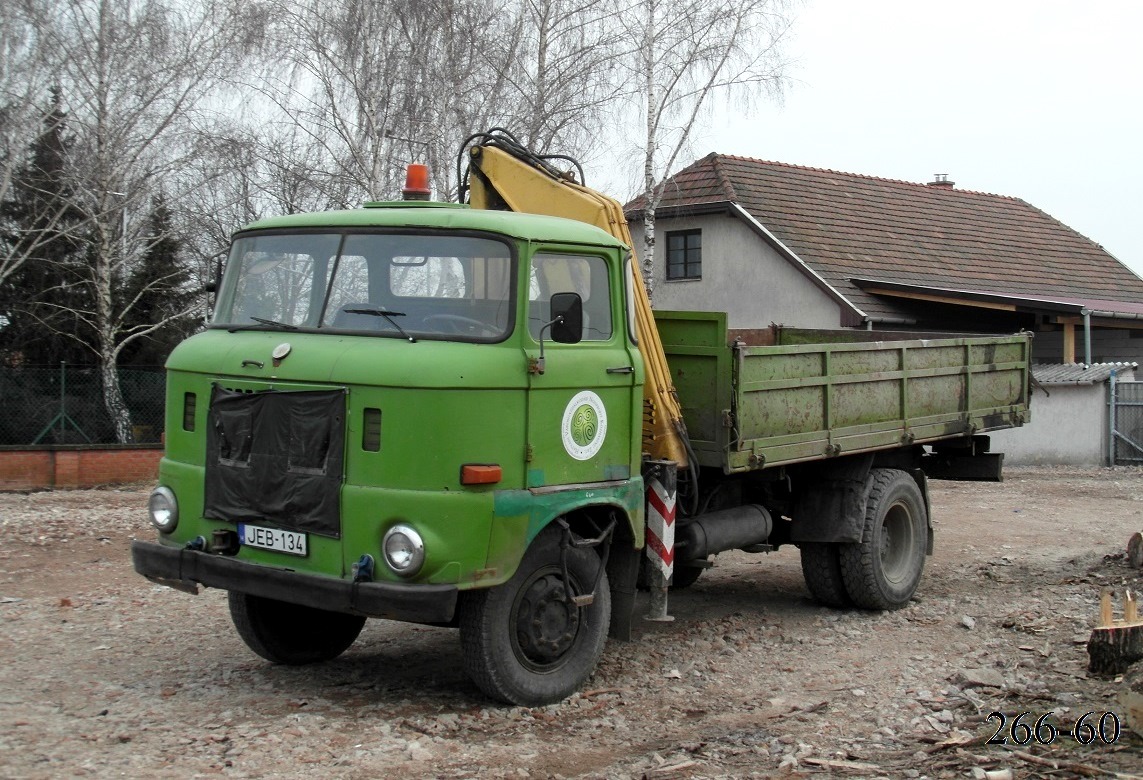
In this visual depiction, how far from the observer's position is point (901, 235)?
2675 cm

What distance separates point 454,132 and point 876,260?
9.00 m

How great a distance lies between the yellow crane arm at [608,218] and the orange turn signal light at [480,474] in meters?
1.54

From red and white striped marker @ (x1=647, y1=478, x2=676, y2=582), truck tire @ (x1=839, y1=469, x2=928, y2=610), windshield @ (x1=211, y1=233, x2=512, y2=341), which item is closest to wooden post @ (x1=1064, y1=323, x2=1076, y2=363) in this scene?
truck tire @ (x1=839, y1=469, x2=928, y2=610)

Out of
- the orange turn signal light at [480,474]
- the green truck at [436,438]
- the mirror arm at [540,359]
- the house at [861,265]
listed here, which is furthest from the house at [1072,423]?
Answer: the orange turn signal light at [480,474]

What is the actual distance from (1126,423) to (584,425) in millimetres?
19130

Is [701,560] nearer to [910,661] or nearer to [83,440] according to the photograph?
[910,661]

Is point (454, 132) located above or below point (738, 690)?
above

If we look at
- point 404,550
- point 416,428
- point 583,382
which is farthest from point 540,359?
point 404,550

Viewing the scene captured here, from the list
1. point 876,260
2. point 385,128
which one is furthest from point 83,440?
point 876,260

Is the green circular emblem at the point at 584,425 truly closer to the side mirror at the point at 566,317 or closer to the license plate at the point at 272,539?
the side mirror at the point at 566,317

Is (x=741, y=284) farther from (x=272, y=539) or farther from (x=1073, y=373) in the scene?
(x=272, y=539)

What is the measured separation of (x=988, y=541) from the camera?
41.4 feet

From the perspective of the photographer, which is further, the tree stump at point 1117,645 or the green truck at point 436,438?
the tree stump at point 1117,645

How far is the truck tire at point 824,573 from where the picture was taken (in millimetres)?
8953
